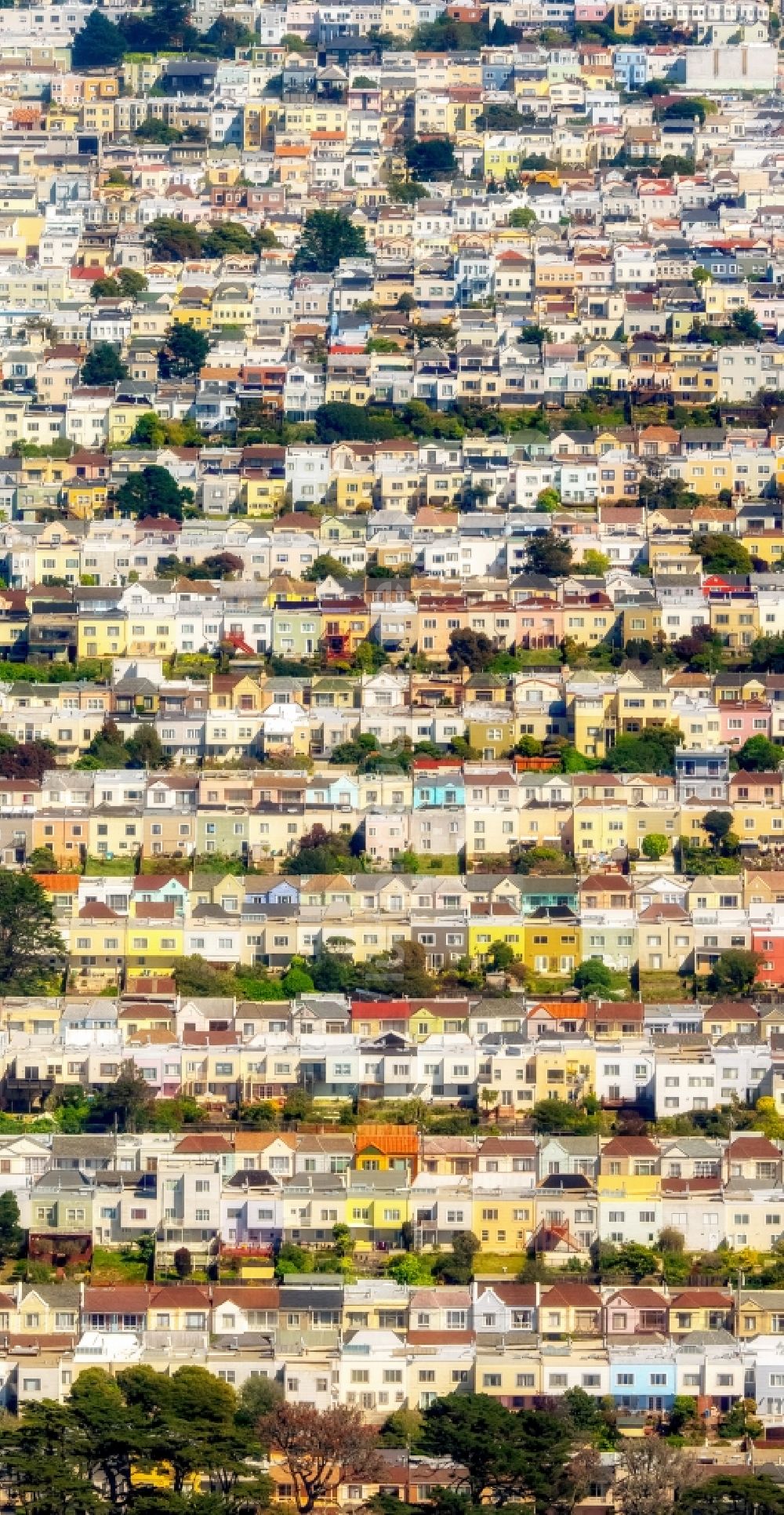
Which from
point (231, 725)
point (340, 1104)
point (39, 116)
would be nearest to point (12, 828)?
point (231, 725)

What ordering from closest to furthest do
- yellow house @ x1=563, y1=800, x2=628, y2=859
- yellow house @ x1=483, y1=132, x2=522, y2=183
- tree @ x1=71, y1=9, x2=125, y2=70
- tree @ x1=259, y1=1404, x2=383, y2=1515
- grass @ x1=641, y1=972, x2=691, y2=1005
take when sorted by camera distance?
tree @ x1=259, y1=1404, x2=383, y2=1515 → grass @ x1=641, y1=972, x2=691, y2=1005 → yellow house @ x1=563, y1=800, x2=628, y2=859 → yellow house @ x1=483, y1=132, x2=522, y2=183 → tree @ x1=71, y1=9, x2=125, y2=70

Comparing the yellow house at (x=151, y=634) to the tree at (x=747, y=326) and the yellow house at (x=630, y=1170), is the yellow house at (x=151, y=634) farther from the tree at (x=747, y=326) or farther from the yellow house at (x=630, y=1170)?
the yellow house at (x=630, y=1170)

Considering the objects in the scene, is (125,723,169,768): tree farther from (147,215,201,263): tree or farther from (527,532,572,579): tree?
(147,215,201,263): tree

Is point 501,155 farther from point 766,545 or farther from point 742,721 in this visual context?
point 742,721

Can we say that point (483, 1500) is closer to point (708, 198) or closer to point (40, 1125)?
point (40, 1125)

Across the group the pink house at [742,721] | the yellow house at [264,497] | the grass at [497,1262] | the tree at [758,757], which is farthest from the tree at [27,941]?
the yellow house at [264,497]

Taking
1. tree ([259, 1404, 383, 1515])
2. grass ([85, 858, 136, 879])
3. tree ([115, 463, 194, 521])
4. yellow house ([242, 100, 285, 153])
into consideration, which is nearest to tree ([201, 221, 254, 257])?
yellow house ([242, 100, 285, 153])
